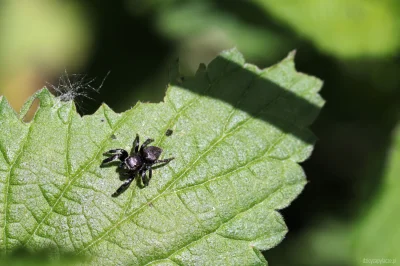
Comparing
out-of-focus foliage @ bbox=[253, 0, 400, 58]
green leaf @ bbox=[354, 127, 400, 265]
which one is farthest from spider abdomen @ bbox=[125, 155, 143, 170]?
out-of-focus foliage @ bbox=[253, 0, 400, 58]

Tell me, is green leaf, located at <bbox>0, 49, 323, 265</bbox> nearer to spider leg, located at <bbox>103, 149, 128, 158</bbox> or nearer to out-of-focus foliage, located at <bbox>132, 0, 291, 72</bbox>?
spider leg, located at <bbox>103, 149, 128, 158</bbox>

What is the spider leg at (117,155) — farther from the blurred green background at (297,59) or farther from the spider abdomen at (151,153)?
the blurred green background at (297,59)

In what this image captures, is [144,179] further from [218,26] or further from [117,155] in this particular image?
[218,26]

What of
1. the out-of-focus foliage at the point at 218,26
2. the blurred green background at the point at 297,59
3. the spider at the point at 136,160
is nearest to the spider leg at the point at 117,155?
the spider at the point at 136,160

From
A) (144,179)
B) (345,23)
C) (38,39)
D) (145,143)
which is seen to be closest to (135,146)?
(145,143)

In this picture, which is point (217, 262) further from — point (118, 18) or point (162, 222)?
point (118, 18)

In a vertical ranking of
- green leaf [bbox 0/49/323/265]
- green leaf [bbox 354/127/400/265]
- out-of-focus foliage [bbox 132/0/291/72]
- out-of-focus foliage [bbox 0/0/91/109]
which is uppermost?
out-of-focus foliage [bbox 0/0/91/109]

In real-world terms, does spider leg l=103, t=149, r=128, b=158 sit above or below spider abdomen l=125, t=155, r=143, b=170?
above

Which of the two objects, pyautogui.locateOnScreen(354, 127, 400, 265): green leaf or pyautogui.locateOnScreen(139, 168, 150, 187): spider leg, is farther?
pyautogui.locateOnScreen(354, 127, 400, 265): green leaf
